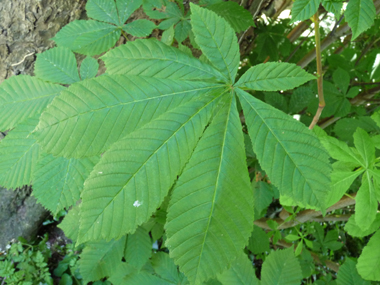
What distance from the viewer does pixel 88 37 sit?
108 cm

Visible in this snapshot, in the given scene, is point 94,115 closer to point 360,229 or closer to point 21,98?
point 21,98

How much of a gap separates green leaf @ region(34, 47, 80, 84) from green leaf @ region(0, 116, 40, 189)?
0.22m

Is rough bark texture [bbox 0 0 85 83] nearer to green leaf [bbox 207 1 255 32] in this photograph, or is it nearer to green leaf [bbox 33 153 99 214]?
green leaf [bbox 207 1 255 32]

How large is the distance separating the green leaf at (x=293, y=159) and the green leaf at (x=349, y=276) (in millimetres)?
1076

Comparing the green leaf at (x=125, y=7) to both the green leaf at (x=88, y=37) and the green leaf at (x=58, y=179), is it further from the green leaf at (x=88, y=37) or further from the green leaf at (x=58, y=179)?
the green leaf at (x=58, y=179)

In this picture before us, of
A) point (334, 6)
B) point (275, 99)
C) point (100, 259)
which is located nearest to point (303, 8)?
point (334, 6)

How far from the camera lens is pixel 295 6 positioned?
2.59 ft

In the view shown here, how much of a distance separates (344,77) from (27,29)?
193 cm

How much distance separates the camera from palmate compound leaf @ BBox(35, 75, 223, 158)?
2.02ft

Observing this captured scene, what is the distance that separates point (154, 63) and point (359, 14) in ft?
2.14

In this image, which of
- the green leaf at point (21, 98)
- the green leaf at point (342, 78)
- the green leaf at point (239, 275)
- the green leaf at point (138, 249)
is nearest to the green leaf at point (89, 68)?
the green leaf at point (21, 98)

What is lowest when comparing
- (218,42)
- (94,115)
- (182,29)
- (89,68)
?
(94,115)

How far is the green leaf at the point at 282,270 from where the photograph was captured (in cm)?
128

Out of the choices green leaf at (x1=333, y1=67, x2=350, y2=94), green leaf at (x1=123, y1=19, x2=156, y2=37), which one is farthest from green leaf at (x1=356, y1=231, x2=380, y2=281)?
green leaf at (x1=123, y1=19, x2=156, y2=37)
